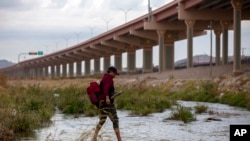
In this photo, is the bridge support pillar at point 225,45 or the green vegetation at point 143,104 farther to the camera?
the bridge support pillar at point 225,45

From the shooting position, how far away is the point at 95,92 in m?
14.6

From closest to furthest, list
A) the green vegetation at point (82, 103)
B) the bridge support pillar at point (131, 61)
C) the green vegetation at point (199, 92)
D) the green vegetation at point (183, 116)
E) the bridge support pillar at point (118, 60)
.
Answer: the green vegetation at point (82, 103)
the green vegetation at point (183, 116)
the green vegetation at point (199, 92)
the bridge support pillar at point (131, 61)
the bridge support pillar at point (118, 60)

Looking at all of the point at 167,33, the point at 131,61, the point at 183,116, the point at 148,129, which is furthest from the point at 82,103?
the point at 131,61

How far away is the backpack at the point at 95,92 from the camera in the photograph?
14.5 m

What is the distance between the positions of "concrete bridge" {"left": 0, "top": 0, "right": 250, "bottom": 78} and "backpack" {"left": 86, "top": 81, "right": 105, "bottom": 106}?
34920mm

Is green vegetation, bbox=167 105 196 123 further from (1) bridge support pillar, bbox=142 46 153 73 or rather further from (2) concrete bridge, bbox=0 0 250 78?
(1) bridge support pillar, bbox=142 46 153 73

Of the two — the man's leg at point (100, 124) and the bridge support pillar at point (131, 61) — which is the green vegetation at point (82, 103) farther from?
the bridge support pillar at point (131, 61)

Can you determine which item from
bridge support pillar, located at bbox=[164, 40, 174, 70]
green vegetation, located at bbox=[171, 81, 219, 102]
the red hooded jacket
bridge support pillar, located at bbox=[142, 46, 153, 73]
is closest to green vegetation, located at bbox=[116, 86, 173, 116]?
green vegetation, located at bbox=[171, 81, 219, 102]

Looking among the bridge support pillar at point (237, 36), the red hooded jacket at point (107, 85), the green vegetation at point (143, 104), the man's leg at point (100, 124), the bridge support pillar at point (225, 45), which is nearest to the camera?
the red hooded jacket at point (107, 85)

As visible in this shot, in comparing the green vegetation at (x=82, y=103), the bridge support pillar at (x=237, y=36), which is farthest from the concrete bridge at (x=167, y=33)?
the green vegetation at (x=82, y=103)

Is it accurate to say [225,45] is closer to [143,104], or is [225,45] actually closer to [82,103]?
[143,104]

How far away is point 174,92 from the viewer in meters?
48.2

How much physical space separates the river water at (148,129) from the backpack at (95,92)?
0.93m

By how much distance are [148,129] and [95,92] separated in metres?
6.36
